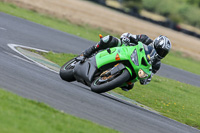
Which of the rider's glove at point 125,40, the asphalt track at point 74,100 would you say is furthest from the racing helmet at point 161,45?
the asphalt track at point 74,100

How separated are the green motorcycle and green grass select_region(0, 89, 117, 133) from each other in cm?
227

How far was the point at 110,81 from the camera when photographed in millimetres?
8648

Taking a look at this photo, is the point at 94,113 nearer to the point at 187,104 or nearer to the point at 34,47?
the point at 187,104

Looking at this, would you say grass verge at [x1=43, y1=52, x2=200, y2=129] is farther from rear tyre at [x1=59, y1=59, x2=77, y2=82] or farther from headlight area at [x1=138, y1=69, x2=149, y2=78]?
rear tyre at [x1=59, y1=59, x2=77, y2=82]

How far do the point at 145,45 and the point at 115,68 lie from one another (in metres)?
0.91

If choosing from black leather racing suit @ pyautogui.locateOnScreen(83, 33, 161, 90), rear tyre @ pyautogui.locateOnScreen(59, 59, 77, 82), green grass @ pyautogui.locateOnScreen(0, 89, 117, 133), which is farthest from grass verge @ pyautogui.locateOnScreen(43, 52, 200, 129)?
green grass @ pyautogui.locateOnScreen(0, 89, 117, 133)

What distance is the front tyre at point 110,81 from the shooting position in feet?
28.1

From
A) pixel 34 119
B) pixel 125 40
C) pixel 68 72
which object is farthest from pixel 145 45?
pixel 34 119

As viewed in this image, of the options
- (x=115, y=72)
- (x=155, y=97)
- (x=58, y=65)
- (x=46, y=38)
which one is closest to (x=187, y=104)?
(x=155, y=97)

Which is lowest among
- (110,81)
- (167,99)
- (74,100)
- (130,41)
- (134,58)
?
(167,99)

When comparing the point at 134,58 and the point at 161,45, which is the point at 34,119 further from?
the point at 161,45

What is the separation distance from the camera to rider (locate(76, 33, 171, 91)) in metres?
9.19

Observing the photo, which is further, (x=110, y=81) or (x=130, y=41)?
(x=130, y=41)

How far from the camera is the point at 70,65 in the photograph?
33.0ft
